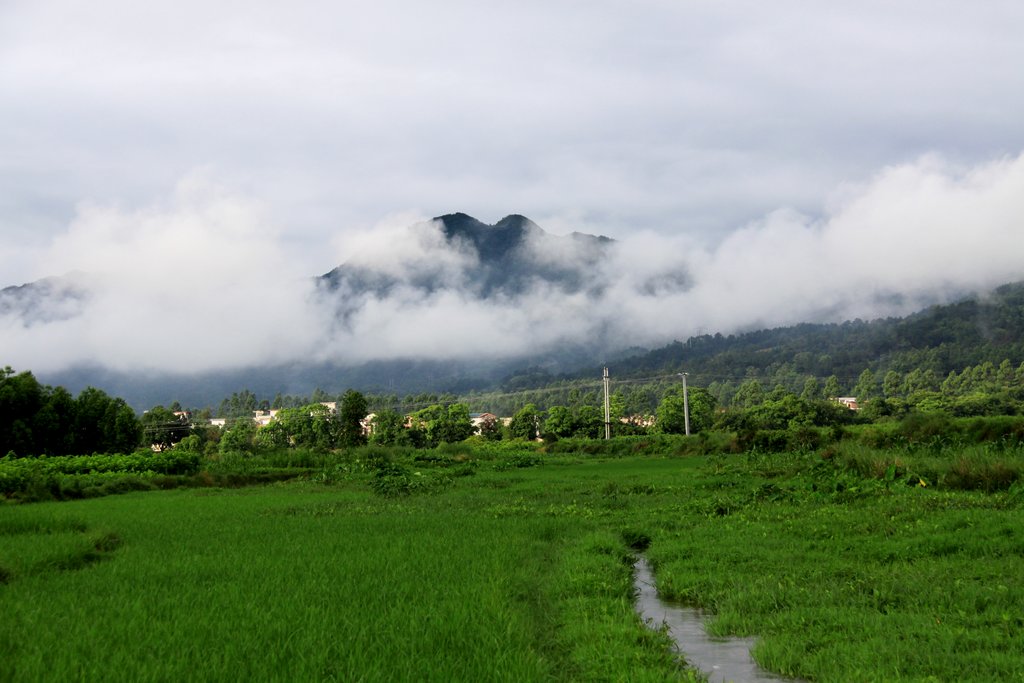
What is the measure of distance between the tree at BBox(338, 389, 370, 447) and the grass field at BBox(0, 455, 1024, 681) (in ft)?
164

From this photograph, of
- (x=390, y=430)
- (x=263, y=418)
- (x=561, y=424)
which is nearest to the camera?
(x=390, y=430)

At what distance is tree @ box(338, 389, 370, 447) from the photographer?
217ft

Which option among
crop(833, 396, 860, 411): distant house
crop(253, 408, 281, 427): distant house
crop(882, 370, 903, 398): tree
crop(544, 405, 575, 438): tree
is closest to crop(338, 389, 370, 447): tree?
crop(544, 405, 575, 438): tree

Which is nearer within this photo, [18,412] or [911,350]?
[18,412]

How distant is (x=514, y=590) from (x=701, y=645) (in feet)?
7.96

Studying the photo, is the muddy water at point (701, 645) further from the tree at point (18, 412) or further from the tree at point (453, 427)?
→ the tree at point (453, 427)

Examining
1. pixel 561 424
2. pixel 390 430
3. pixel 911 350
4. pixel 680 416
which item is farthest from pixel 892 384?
pixel 390 430

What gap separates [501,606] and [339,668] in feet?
7.69

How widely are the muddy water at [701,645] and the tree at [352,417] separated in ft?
192

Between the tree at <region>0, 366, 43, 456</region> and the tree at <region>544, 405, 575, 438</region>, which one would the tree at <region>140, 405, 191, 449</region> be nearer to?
the tree at <region>0, 366, 43, 456</region>

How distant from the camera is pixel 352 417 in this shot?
219ft

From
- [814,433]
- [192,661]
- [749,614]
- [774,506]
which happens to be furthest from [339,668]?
[814,433]

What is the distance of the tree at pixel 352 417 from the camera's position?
66.3 meters

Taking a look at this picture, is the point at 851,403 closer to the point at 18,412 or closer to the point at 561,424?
the point at 561,424
